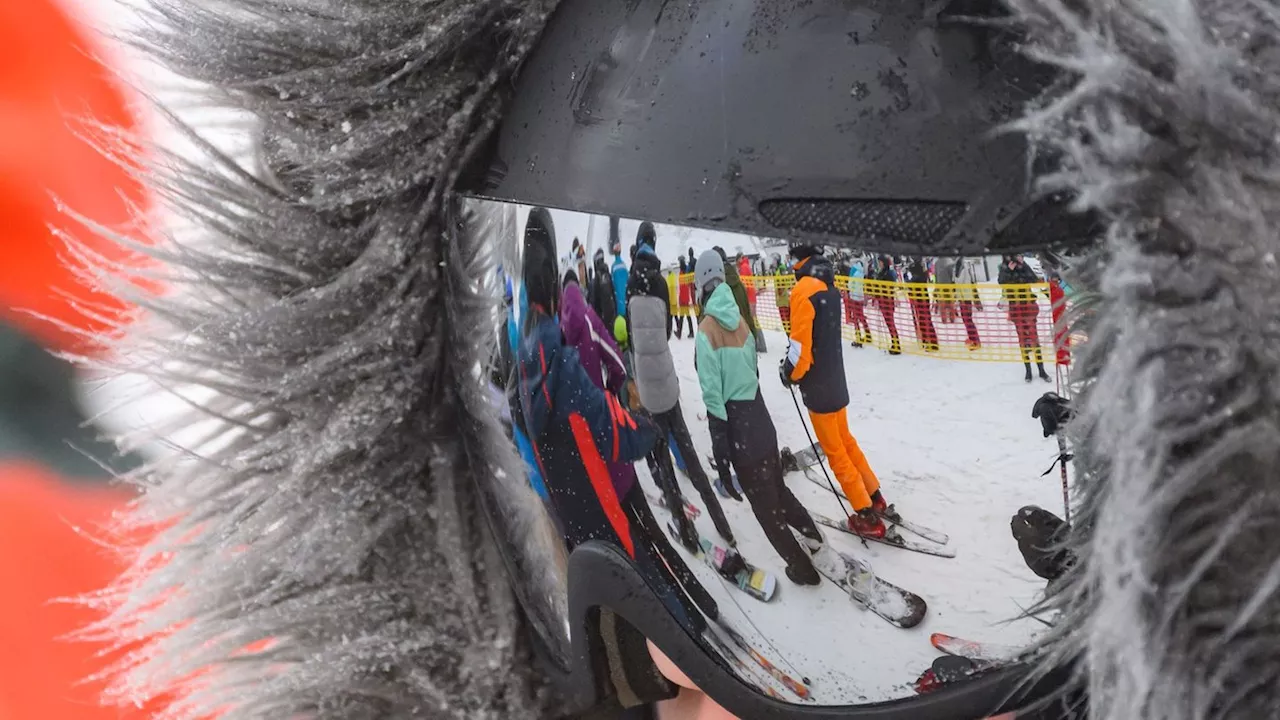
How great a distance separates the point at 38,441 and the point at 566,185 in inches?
35.3

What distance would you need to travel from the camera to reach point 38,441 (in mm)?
1178

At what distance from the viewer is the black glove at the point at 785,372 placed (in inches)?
23.1

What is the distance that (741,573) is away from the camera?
670mm

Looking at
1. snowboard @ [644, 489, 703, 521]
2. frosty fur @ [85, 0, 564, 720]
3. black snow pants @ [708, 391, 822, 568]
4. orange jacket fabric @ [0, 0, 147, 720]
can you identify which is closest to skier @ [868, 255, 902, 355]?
black snow pants @ [708, 391, 822, 568]

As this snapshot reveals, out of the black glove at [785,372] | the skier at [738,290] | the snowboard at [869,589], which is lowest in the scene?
the snowboard at [869,589]

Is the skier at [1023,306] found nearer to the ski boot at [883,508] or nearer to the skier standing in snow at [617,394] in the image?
the ski boot at [883,508]

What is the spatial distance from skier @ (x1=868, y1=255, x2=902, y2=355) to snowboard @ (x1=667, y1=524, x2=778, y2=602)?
0.68 feet

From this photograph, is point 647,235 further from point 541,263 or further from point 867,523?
point 867,523

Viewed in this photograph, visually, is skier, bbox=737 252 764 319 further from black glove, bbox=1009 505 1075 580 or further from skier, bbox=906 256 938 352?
black glove, bbox=1009 505 1075 580

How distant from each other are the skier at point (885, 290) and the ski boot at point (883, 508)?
109 mm

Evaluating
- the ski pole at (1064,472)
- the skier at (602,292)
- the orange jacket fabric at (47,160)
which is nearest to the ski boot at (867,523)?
the ski pole at (1064,472)

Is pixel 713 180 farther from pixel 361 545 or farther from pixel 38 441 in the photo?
pixel 38 441

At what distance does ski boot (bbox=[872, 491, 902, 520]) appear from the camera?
23.1 inches

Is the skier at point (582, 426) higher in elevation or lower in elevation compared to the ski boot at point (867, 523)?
higher
